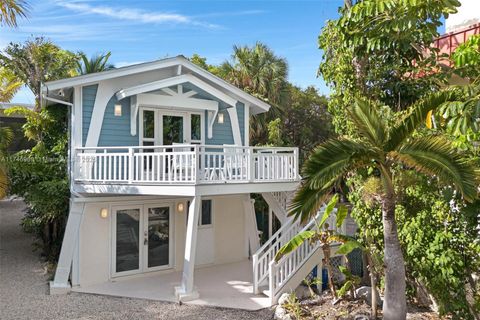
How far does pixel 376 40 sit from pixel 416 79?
6.47ft

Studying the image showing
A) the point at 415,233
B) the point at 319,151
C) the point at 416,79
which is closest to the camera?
the point at 319,151

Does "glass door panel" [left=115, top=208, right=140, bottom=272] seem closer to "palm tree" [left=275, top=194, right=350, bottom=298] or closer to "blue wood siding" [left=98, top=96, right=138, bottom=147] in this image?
→ "blue wood siding" [left=98, top=96, right=138, bottom=147]

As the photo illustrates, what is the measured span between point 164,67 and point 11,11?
4.49 m

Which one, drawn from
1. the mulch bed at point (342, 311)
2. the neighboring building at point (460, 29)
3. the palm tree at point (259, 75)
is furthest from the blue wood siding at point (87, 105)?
the palm tree at point (259, 75)

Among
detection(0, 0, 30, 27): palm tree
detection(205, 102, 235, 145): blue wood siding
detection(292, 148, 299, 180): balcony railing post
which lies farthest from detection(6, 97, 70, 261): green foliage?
detection(292, 148, 299, 180): balcony railing post

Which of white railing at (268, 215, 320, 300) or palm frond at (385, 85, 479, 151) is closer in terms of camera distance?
palm frond at (385, 85, 479, 151)

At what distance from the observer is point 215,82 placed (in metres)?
13.3

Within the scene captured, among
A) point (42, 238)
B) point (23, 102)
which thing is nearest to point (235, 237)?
point (42, 238)

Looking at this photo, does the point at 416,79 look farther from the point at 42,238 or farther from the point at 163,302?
the point at 42,238

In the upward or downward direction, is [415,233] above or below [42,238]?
above

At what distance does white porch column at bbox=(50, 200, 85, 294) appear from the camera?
32.6 ft

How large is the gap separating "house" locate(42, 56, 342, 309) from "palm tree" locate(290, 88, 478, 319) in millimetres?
3193

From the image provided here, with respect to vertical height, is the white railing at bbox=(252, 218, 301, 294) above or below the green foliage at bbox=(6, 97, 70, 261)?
below

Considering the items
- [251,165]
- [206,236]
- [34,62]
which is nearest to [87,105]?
[251,165]
